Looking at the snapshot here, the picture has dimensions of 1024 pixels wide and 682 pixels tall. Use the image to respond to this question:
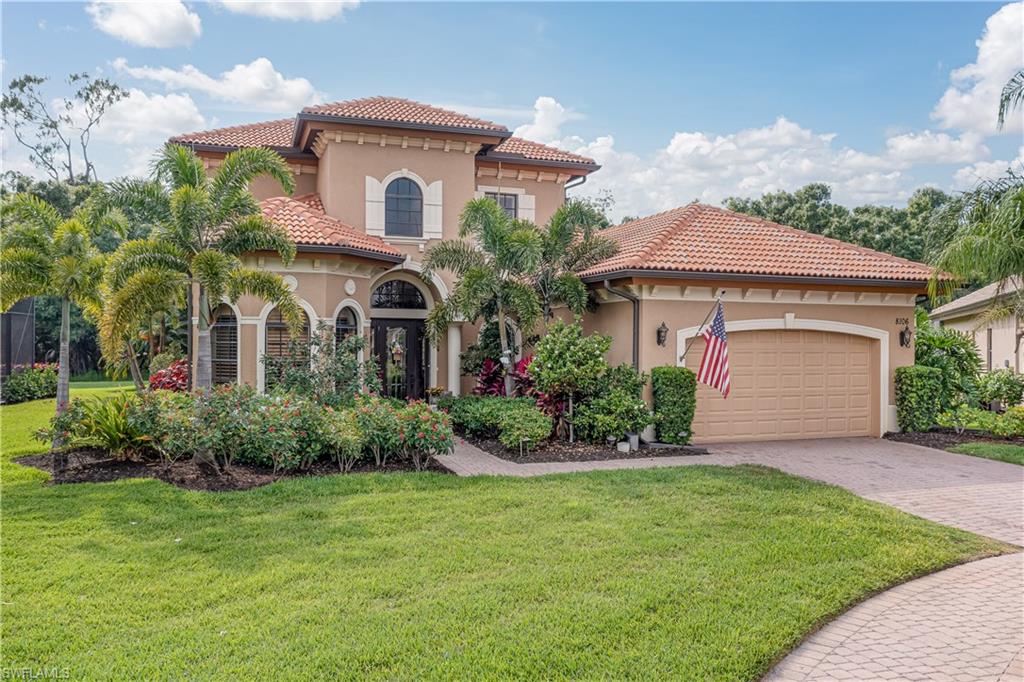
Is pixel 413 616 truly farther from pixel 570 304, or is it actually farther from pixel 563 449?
pixel 570 304

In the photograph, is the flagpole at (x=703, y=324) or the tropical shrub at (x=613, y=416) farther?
the flagpole at (x=703, y=324)

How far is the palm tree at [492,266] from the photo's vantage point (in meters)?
14.1

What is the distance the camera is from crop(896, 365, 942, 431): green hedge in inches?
587

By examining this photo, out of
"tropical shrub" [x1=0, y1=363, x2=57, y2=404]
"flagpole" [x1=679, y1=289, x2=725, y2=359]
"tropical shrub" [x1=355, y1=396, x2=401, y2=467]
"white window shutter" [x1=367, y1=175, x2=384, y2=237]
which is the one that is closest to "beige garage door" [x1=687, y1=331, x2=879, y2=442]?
"flagpole" [x1=679, y1=289, x2=725, y2=359]

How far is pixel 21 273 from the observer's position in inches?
459

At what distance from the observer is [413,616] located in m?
5.29

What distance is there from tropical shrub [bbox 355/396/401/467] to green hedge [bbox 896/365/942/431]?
36.5 feet

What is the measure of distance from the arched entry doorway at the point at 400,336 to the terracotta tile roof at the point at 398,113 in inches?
160

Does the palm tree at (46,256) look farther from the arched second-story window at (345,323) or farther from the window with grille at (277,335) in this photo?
the arched second-story window at (345,323)

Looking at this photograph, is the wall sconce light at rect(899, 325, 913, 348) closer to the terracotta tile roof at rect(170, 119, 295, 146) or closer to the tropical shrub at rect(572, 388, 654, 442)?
the tropical shrub at rect(572, 388, 654, 442)

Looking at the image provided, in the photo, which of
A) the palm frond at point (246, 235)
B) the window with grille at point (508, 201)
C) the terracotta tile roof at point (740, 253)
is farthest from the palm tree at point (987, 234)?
the palm frond at point (246, 235)

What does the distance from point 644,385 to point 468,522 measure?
6594 mm

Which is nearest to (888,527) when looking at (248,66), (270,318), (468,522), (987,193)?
(468,522)

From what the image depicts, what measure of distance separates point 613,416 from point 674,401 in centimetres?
128
